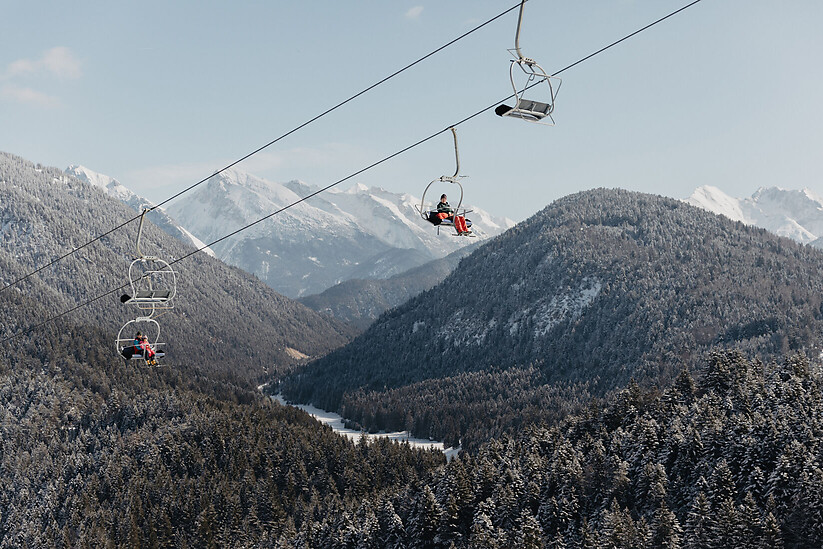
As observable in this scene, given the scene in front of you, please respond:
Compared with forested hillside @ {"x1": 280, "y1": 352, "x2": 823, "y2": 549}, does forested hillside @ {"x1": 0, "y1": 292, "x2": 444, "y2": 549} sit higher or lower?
higher

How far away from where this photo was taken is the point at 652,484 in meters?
97.2

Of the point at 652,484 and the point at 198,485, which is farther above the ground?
the point at 198,485

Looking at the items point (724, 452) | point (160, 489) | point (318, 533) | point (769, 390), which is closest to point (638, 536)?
point (724, 452)

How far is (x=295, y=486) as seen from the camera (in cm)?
16725

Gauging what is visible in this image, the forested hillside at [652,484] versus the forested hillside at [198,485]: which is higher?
the forested hillside at [198,485]

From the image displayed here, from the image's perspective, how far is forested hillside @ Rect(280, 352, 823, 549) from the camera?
83062 millimetres

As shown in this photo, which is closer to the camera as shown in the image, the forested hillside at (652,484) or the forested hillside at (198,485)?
the forested hillside at (652,484)

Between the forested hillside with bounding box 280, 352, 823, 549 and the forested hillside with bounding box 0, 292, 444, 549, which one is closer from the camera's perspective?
the forested hillside with bounding box 280, 352, 823, 549

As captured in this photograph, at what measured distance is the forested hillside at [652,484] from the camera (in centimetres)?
8306

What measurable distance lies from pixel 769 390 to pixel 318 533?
73.3 meters

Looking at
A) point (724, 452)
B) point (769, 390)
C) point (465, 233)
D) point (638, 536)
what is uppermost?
point (465, 233)

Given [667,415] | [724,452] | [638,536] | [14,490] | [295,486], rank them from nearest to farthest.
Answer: [638,536] < [724,452] < [667,415] < [295,486] < [14,490]

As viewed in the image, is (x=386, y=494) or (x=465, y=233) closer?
(x=465, y=233)

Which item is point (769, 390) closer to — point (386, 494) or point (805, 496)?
point (805, 496)
